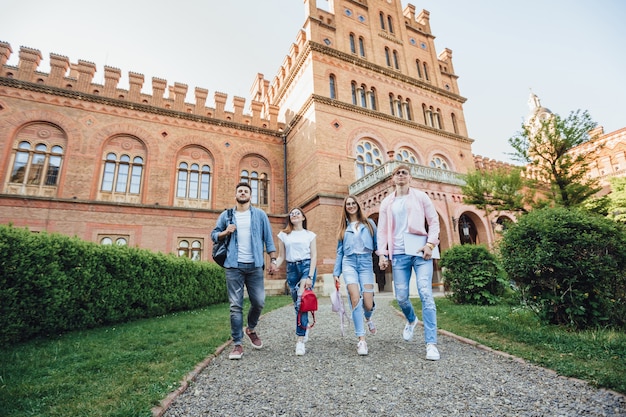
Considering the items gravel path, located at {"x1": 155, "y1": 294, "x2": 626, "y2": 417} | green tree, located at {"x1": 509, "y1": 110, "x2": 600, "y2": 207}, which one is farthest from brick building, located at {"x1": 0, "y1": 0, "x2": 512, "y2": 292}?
gravel path, located at {"x1": 155, "y1": 294, "x2": 626, "y2": 417}

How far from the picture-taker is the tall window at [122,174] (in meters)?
16.2

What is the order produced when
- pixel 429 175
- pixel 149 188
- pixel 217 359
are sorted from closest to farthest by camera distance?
pixel 217 359
pixel 429 175
pixel 149 188

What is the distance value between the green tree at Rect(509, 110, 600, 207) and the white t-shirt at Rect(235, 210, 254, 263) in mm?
12005

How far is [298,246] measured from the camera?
14.7 ft

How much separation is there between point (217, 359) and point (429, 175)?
12.9 metres

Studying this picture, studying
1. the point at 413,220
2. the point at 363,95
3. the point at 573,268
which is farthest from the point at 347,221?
the point at 363,95

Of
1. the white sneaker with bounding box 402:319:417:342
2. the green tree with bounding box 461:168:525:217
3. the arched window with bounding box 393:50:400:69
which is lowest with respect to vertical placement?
the white sneaker with bounding box 402:319:417:342

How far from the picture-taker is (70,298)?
5359 mm

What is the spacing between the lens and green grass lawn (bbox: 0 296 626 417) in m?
2.52

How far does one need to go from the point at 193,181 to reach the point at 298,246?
15.2 m

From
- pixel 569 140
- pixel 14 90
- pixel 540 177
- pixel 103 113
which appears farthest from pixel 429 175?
pixel 14 90

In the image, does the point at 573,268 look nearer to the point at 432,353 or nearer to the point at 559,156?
the point at 432,353

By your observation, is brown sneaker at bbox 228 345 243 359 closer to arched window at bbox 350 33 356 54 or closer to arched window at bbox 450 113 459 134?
Answer: arched window at bbox 350 33 356 54

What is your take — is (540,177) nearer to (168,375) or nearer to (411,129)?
(411,129)
